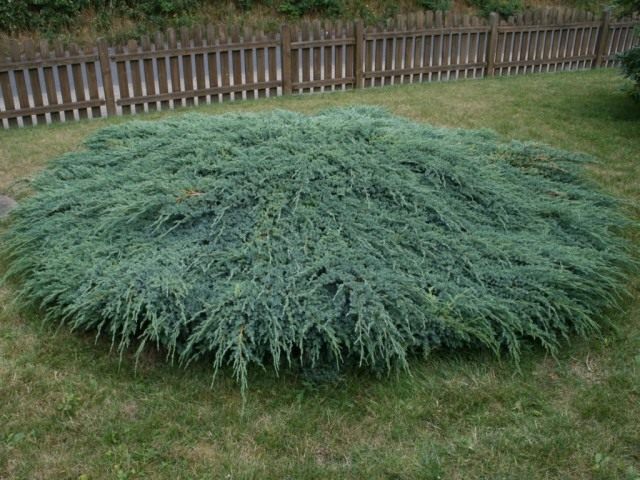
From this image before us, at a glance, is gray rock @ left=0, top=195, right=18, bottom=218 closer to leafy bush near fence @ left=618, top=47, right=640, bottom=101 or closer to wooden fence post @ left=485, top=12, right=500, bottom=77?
leafy bush near fence @ left=618, top=47, right=640, bottom=101

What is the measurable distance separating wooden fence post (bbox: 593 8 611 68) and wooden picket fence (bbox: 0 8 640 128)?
19 millimetres

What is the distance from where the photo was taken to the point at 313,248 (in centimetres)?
329

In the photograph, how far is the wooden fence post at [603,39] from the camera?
11.3 metres

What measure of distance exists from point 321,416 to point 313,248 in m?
0.94

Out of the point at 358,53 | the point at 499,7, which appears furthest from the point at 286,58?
the point at 499,7

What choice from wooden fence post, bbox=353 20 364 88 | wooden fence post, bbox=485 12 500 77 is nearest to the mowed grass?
wooden fence post, bbox=353 20 364 88

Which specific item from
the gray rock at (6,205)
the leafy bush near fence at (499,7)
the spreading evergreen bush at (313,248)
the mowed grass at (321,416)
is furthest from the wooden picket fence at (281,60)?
the mowed grass at (321,416)

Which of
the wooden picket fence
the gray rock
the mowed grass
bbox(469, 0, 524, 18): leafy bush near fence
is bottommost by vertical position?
the mowed grass

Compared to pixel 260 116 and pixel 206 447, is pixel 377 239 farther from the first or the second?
pixel 260 116

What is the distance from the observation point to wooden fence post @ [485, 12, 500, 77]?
10.2 meters

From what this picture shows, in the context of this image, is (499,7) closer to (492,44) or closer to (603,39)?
(603,39)

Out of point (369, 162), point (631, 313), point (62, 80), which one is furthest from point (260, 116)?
point (62, 80)

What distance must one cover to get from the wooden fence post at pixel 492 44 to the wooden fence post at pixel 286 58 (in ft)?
12.6

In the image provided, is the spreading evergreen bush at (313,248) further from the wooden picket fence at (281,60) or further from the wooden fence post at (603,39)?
the wooden fence post at (603,39)
